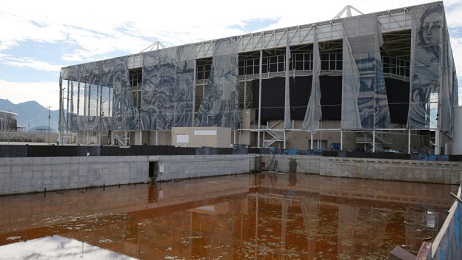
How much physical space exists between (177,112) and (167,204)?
38412 mm

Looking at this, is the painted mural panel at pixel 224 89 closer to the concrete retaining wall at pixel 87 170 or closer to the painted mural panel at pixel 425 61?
the concrete retaining wall at pixel 87 170

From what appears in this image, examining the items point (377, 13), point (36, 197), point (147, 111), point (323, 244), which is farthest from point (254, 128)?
point (323, 244)

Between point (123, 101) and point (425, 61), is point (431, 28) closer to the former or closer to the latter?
point (425, 61)

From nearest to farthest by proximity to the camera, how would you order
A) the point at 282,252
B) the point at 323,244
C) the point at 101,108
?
the point at 282,252 → the point at 323,244 → the point at 101,108

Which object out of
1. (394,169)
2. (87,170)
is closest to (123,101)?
(87,170)

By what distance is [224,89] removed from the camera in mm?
52000

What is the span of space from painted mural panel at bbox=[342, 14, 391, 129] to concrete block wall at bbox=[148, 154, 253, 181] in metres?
13.4

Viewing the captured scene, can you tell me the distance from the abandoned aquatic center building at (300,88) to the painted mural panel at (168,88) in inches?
6.2

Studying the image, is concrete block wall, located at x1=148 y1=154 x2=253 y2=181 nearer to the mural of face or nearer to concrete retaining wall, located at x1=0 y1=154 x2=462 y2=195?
concrete retaining wall, located at x1=0 y1=154 x2=462 y2=195

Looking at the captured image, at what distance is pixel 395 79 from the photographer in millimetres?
50594

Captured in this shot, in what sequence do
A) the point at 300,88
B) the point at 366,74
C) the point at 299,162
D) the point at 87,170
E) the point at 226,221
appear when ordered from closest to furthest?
1. the point at 226,221
2. the point at 87,170
3. the point at 299,162
4. the point at 366,74
5. the point at 300,88

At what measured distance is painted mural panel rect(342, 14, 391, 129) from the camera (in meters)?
40.2

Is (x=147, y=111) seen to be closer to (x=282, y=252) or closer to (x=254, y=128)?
(x=254, y=128)

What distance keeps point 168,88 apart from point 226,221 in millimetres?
44548
